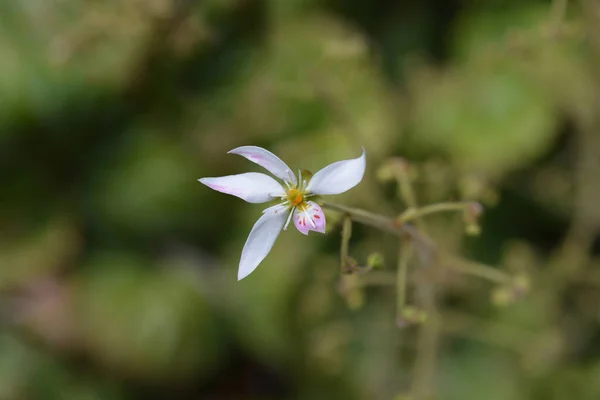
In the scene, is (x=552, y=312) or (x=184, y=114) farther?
(x=184, y=114)

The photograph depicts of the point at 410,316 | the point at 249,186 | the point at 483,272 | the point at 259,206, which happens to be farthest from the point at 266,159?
the point at 259,206

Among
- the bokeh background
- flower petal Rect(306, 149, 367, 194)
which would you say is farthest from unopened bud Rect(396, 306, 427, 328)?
the bokeh background

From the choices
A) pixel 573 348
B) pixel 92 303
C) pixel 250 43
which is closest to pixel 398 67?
pixel 250 43

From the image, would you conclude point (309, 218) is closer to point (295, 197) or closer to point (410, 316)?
point (295, 197)

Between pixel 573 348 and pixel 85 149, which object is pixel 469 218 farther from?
pixel 85 149

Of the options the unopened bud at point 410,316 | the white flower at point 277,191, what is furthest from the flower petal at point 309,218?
the unopened bud at point 410,316

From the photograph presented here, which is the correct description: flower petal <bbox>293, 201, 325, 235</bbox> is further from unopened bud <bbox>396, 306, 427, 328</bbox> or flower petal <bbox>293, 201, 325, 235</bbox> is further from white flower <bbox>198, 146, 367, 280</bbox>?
unopened bud <bbox>396, 306, 427, 328</bbox>
